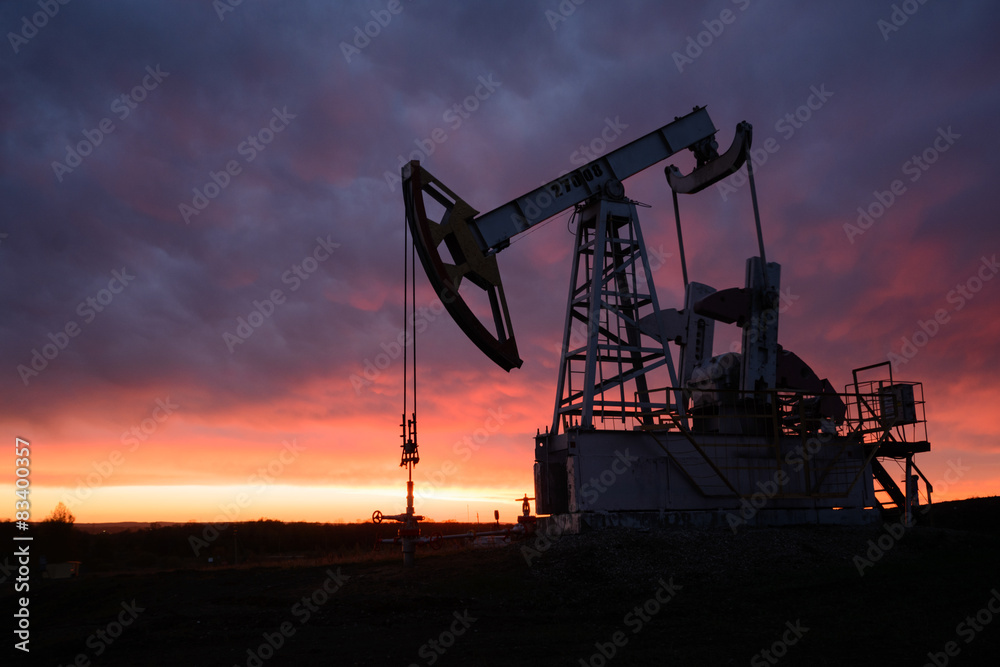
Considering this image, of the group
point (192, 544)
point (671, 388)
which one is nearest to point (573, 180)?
point (671, 388)

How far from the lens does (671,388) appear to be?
13781mm

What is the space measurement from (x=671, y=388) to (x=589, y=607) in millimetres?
4679

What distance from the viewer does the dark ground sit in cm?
798

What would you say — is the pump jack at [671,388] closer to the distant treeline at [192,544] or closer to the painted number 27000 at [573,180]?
the painted number 27000 at [573,180]

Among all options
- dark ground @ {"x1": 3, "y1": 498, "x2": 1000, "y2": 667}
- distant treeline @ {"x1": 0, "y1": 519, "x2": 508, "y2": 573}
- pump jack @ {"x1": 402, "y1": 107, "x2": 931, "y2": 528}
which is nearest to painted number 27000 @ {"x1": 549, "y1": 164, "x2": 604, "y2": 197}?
pump jack @ {"x1": 402, "y1": 107, "x2": 931, "y2": 528}

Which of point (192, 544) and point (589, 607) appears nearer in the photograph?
point (589, 607)

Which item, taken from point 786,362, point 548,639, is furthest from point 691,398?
point 548,639

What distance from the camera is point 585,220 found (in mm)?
16094

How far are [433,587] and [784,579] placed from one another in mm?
5388

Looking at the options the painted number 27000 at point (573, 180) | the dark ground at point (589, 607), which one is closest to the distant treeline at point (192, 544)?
the dark ground at point (589, 607)

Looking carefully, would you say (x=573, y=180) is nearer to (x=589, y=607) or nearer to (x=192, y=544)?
(x=589, y=607)

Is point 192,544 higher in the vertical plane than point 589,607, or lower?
higher

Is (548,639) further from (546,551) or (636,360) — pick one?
(636,360)

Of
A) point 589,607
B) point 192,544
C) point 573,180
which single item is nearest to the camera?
point 589,607
